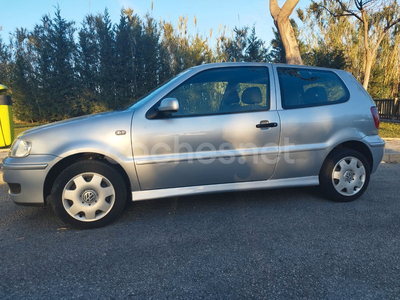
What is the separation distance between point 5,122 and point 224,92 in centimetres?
669

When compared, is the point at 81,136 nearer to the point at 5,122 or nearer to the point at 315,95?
the point at 315,95

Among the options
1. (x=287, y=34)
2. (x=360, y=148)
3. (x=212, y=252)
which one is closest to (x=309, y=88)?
(x=360, y=148)

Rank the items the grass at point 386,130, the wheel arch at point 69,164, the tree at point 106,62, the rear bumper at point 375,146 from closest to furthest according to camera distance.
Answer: the wheel arch at point 69,164
the rear bumper at point 375,146
the grass at point 386,130
the tree at point 106,62

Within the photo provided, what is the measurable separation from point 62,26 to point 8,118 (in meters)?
7.09

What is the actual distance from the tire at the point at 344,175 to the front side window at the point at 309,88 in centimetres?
66

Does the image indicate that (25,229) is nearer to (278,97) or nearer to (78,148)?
(78,148)

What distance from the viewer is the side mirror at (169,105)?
3062 mm

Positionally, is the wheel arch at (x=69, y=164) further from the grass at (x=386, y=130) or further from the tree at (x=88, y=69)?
the tree at (x=88, y=69)

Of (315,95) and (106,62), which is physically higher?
(106,62)

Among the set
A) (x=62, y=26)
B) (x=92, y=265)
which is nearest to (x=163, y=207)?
(x=92, y=265)

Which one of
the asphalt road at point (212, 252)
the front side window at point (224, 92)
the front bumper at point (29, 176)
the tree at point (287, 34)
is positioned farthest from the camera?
the tree at point (287, 34)

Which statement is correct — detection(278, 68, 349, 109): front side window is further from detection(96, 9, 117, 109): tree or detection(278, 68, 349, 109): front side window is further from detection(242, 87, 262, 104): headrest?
detection(96, 9, 117, 109): tree

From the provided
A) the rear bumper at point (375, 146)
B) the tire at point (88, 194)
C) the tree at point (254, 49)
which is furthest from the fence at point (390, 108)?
the tire at point (88, 194)

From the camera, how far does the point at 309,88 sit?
147 inches
